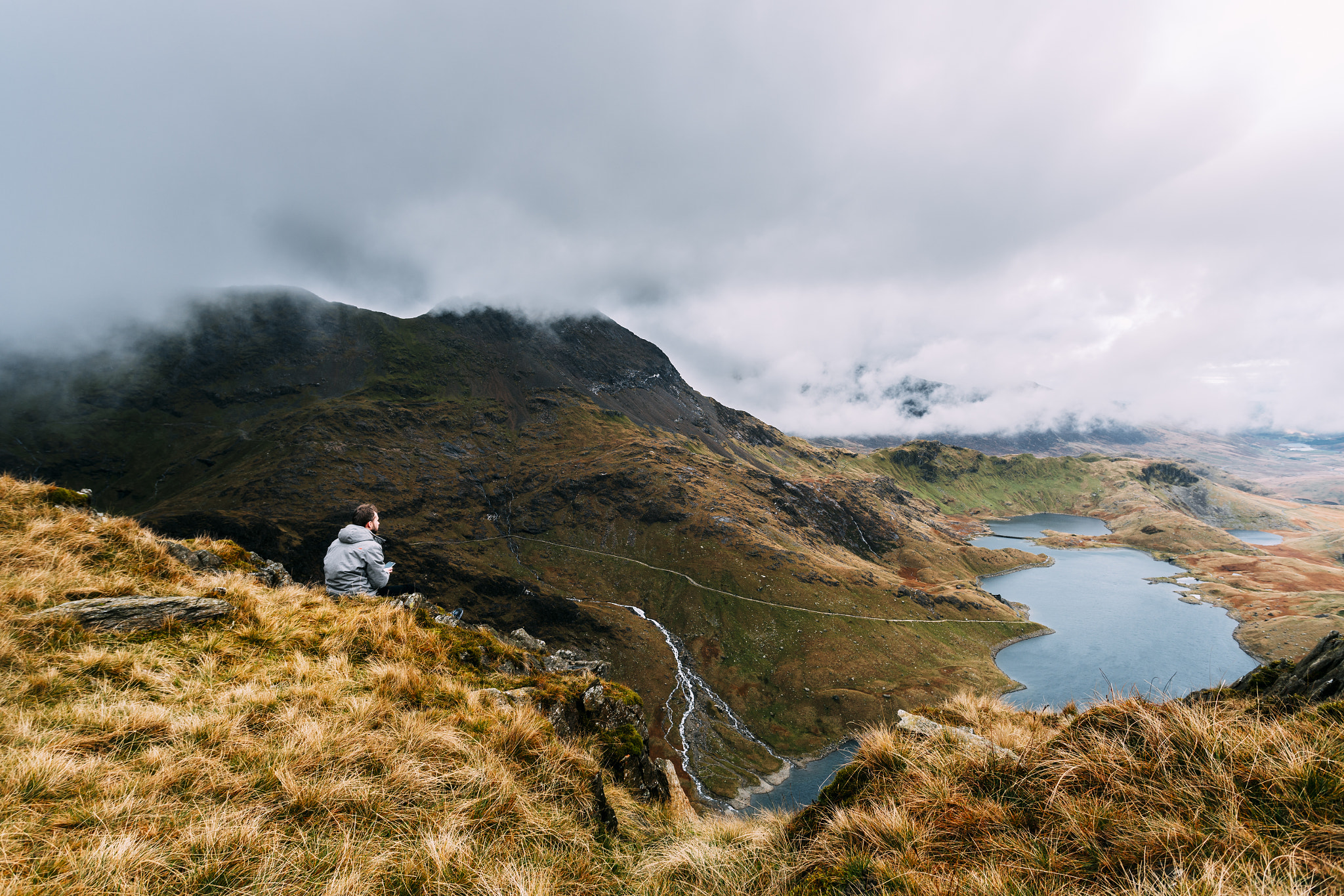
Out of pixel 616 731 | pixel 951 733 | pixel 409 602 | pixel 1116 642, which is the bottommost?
pixel 1116 642

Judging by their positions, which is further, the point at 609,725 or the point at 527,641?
the point at 527,641

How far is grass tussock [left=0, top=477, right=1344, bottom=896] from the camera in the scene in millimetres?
3098

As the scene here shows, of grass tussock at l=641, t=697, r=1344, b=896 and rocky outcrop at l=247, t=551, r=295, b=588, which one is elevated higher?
grass tussock at l=641, t=697, r=1344, b=896

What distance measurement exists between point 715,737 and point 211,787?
112 metres

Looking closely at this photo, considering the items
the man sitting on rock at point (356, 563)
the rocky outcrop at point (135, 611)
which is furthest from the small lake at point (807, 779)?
the rocky outcrop at point (135, 611)

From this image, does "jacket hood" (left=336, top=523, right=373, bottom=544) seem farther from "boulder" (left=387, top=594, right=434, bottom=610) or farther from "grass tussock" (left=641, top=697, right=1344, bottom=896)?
"grass tussock" (left=641, top=697, right=1344, bottom=896)

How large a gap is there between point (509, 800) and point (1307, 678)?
9509 millimetres

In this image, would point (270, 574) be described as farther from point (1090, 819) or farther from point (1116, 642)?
point (1116, 642)

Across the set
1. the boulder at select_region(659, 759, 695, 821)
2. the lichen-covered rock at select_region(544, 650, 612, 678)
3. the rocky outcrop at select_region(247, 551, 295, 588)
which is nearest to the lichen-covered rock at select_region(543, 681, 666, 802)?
the boulder at select_region(659, 759, 695, 821)

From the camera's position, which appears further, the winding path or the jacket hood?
the winding path

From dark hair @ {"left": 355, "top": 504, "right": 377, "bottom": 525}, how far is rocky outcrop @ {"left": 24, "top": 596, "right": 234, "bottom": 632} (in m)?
2.71

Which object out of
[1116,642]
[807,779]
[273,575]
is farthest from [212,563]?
[1116,642]

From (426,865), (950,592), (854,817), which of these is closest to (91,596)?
(426,865)

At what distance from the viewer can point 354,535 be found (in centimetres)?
1034
